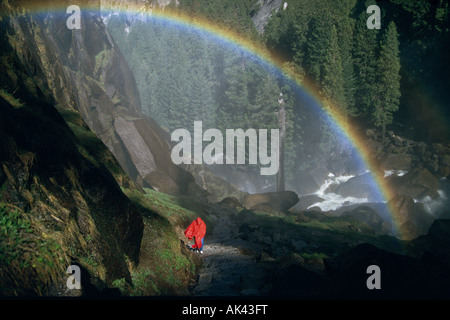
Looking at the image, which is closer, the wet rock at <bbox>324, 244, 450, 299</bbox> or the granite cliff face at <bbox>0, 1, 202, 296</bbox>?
the granite cliff face at <bbox>0, 1, 202, 296</bbox>

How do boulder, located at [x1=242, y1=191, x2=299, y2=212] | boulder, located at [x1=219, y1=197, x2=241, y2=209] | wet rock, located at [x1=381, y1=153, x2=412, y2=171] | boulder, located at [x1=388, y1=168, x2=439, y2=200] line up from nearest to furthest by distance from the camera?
boulder, located at [x1=219, y1=197, x2=241, y2=209] → boulder, located at [x1=242, y1=191, x2=299, y2=212] → boulder, located at [x1=388, y1=168, x2=439, y2=200] → wet rock, located at [x1=381, y1=153, x2=412, y2=171]

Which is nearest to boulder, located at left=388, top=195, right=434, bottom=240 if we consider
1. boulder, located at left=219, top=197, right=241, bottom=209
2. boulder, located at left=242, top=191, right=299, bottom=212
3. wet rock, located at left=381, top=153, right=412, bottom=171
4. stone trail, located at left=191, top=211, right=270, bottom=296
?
boulder, located at left=242, top=191, right=299, bottom=212

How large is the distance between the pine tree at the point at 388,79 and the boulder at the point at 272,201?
19237mm

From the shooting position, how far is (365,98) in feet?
159

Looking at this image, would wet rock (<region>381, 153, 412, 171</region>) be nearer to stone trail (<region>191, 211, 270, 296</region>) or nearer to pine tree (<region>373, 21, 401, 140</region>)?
pine tree (<region>373, 21, 401, 140</region>)

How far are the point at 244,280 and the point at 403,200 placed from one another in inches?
1039

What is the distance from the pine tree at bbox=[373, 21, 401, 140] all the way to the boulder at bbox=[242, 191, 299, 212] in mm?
19237

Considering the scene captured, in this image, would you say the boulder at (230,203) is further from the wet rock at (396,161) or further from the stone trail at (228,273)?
the wet rock at (396,161)

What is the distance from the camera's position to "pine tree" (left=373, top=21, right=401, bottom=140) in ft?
146

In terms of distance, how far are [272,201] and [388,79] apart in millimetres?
23509

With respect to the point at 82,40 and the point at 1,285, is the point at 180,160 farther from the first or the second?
the point at 1,285
